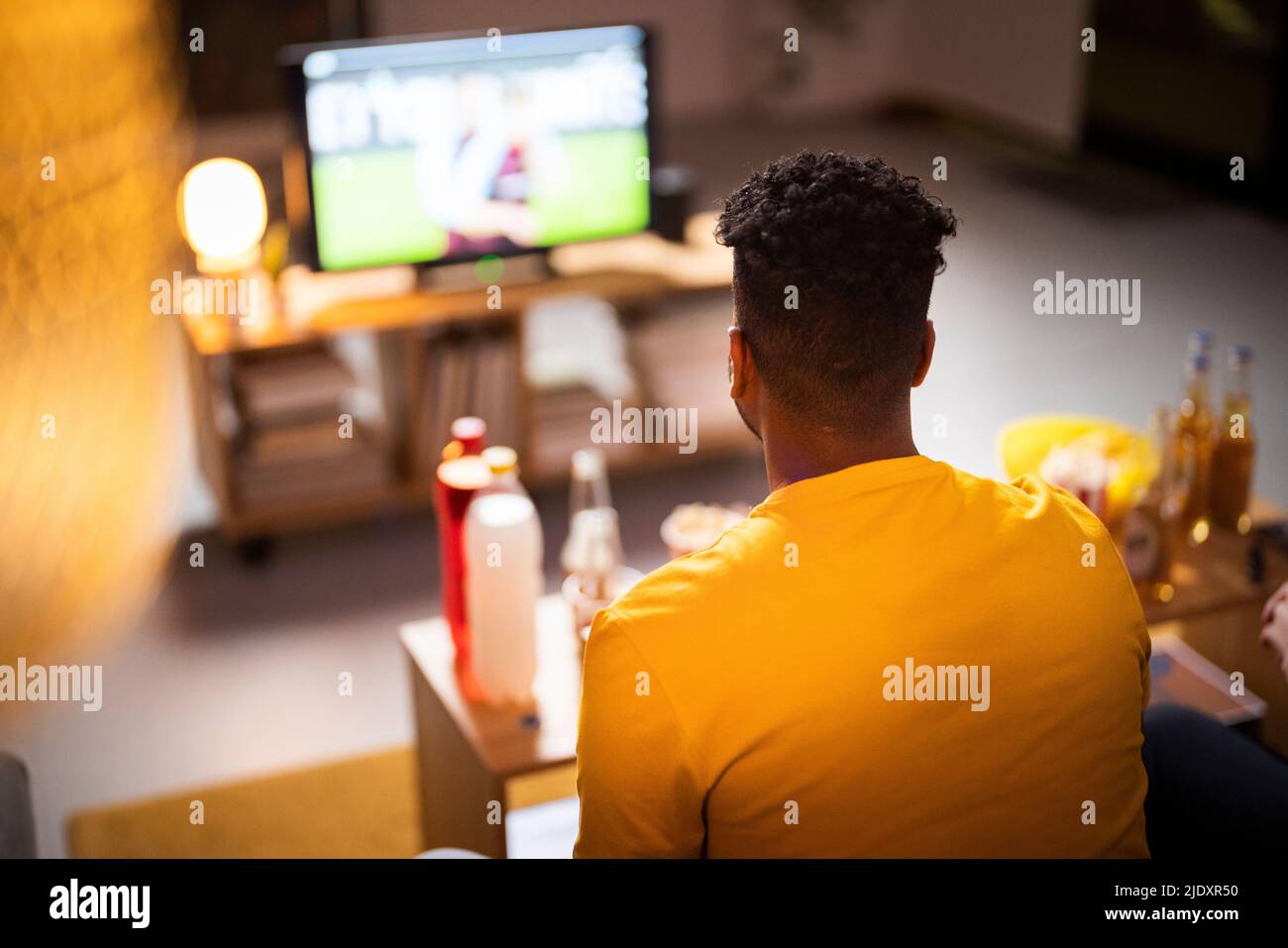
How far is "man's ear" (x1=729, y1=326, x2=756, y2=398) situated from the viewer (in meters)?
1.30

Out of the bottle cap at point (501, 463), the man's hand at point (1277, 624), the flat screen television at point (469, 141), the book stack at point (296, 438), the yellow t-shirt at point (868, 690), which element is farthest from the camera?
the book stack at point (296, 438)

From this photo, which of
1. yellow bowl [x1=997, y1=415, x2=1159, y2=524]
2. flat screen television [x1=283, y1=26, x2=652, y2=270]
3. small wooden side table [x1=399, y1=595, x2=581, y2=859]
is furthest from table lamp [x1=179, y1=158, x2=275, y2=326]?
yellow bowl [x1=997, y1=415, x2=1159, y2=524]

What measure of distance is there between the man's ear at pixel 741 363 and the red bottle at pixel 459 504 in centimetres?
59

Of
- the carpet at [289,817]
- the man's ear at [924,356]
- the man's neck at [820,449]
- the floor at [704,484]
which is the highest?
the man's ear at [924,356]

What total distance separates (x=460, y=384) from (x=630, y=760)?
88.8 inches

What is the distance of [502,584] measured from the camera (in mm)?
1754

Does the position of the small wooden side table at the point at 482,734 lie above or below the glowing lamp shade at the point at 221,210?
below

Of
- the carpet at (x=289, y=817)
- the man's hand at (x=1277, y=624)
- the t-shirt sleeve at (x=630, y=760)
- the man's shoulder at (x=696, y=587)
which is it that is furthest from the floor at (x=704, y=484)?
the man's hand at (x=1277, y=624)

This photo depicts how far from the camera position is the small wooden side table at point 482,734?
1.75m

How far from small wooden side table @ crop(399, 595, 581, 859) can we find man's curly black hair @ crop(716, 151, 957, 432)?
66 cm

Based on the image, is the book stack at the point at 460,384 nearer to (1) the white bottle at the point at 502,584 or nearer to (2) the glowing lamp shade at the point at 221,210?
(2) the glowing lamp shade at the point at 221,210

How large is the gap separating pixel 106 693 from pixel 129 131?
1654 mm

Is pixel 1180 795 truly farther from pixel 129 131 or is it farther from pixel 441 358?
pixel 441 358
